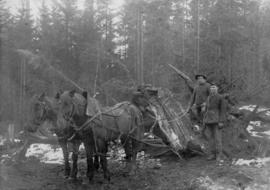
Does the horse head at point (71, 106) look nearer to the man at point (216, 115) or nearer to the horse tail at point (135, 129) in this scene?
the horse tail at point (135, 129)

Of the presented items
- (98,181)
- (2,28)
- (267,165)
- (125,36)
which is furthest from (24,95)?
(267,165)

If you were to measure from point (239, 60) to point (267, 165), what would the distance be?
15677 mm

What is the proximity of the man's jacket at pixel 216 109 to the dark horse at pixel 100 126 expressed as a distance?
207 cm

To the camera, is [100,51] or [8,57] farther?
[8,57]

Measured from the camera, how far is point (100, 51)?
21391mm

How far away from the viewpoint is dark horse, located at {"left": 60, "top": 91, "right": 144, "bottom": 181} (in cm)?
741

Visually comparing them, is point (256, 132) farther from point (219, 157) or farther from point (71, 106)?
point (71, 106)

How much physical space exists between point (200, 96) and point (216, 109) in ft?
3.99

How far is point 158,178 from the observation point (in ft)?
26.6

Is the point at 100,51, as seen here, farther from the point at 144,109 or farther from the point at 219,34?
the point at 144,109

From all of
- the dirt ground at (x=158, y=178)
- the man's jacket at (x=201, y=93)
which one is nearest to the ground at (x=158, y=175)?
the dirt ground at (x=158, y=178)

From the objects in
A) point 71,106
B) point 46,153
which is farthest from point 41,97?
point 46,153

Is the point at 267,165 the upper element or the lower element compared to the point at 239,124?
lower

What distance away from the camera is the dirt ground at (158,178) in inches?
279
